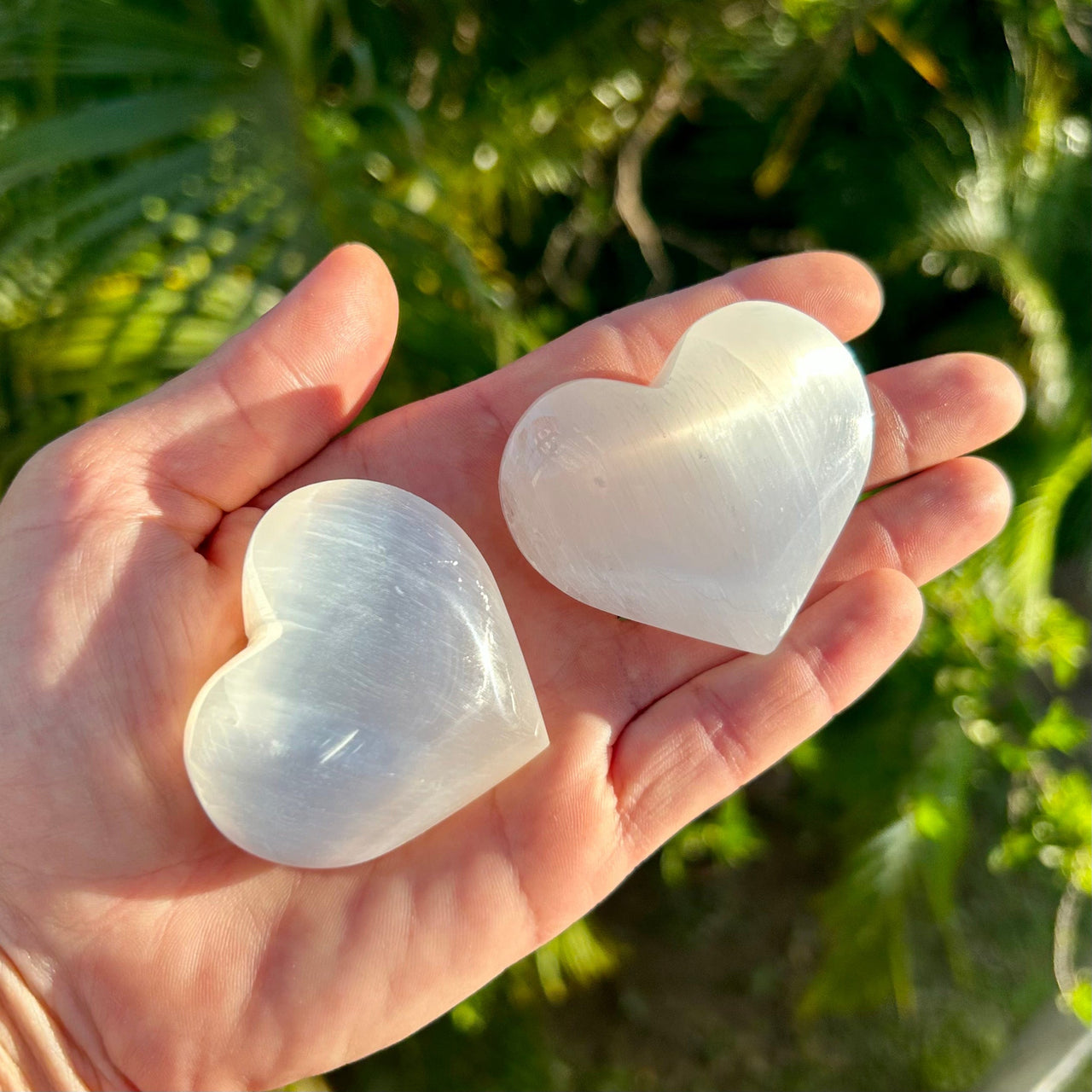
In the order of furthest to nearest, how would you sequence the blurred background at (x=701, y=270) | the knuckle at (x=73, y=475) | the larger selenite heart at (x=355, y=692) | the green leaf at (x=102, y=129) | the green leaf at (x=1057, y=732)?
the green leaf at (x=1057, y=732) < the blurred background at (x=701, y=270) < the green leaf at (x=102, y=129) < the knuckle at (x=73, y=475) < the larger selenite heart at (x=355, y=692)

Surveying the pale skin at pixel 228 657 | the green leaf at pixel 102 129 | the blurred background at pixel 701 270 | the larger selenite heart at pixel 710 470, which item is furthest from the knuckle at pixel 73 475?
the larger selenite heart at pixel 710 470

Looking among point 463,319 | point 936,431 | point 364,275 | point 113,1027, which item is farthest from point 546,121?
point 113,1027

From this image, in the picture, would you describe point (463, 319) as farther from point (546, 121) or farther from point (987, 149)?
point (987, 149)

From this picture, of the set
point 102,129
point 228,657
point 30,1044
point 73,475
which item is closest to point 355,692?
point 228,657

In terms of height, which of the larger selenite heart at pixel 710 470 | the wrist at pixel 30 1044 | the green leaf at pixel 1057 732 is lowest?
the green leaf at pixel 1057 732

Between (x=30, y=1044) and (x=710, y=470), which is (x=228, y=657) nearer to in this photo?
(x=30, y=1044)

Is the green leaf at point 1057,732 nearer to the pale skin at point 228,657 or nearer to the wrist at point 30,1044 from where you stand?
the pale skin at point 228,657

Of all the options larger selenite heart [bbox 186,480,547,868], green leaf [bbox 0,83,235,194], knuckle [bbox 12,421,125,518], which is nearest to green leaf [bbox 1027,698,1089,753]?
larger selenite heart [bbox 186,480,547,868]
